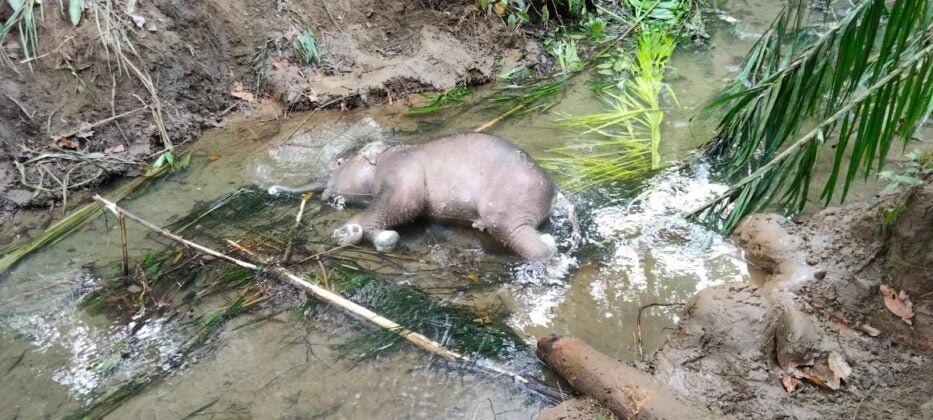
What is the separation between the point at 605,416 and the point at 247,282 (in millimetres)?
2433

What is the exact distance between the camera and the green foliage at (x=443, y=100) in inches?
236

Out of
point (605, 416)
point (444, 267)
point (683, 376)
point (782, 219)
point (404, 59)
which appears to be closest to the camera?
point (605, 416)

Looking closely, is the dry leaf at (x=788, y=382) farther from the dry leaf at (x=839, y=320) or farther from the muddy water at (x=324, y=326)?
the muddy water at (x=324, y=326)

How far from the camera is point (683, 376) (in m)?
2.97

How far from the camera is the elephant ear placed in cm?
487

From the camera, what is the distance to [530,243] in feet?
13.5

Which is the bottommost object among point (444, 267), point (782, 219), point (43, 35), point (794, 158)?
point (444, 267)

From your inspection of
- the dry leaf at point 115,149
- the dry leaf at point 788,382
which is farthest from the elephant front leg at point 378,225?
the dry leaf at point 788,382

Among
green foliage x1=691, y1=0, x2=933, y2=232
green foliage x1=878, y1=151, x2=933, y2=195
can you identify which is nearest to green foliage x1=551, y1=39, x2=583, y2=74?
green foliage x1=691, y1=0, x2=933, y2=232

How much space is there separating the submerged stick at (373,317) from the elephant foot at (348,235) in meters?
0.47

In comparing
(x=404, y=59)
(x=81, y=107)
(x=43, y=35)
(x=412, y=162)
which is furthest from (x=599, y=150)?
(x=43, y=35)

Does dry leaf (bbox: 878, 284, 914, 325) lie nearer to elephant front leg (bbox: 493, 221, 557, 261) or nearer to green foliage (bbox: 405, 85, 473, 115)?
elephant front leg (bbox: 493, 221, 557, 261)

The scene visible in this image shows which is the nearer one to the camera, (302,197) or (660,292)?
(660,292)

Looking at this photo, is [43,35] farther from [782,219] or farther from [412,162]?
[782,219]
